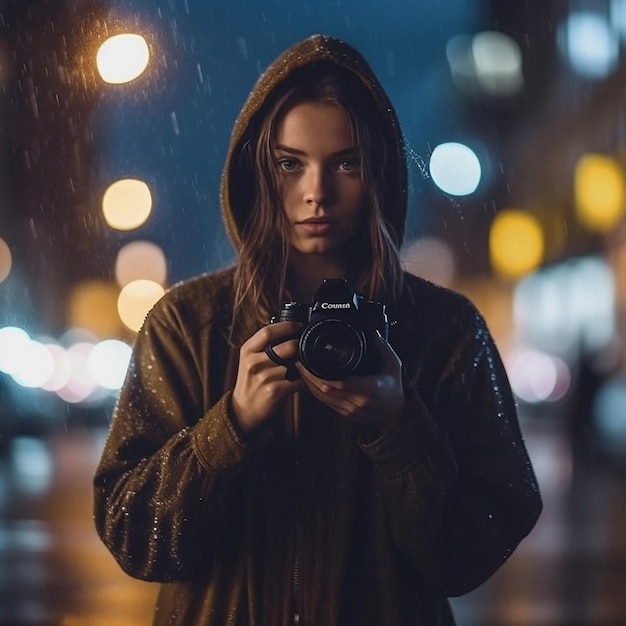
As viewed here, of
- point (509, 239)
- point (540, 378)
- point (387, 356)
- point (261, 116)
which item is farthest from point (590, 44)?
point (387, 356)

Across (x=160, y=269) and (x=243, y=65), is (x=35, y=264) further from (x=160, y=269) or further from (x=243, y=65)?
(x=243, y=65)

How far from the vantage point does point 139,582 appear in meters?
7.77

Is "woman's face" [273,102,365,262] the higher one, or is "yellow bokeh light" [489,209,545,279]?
"yellow bokeh light" [489,209,545,279]

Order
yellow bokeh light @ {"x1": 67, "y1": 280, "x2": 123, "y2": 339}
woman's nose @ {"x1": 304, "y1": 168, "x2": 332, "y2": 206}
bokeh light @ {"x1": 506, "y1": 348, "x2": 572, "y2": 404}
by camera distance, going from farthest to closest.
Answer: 1. bokeh light @ {"x1": 506, "y1": 348, "x2": 572, "y2": 404}
2. yellow bokeh light @ {"x1": 67, "y1": 280, "x2": 123, "y2": 339}
3. woman's nose @ {"x1": 304, "y1": 168, "x2": 332, "y2": 206}

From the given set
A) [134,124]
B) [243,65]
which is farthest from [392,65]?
[134,124]

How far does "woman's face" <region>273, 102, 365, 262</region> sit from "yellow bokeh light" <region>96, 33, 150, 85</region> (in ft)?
1.80

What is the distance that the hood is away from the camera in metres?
2.24

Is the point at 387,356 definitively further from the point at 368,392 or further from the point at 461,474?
the point at 461,474

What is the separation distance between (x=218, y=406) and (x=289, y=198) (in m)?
0.36

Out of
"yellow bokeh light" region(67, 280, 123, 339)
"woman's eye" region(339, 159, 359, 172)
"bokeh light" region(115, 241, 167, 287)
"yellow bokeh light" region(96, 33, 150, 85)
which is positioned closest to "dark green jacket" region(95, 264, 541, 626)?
"woman's eye" region(339, 159, 359, 172)

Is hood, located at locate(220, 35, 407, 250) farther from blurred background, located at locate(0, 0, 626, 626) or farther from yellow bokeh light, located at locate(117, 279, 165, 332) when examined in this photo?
yellow bokeh light, located at locate(117, 279, 165, 332)

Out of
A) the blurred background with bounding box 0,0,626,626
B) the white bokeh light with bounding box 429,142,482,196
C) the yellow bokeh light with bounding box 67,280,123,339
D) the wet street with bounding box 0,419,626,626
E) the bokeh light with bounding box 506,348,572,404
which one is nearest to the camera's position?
the white bokeh light with bounding box 429,142,482,196

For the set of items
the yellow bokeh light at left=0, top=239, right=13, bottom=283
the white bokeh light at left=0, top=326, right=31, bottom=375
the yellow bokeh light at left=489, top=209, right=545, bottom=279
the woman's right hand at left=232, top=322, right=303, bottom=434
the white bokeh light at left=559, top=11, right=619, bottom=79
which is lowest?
the woman's right hand at left=232, top=322, right=303, bottom=434

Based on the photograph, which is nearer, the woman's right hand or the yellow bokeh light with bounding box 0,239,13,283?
the woman's right hand
